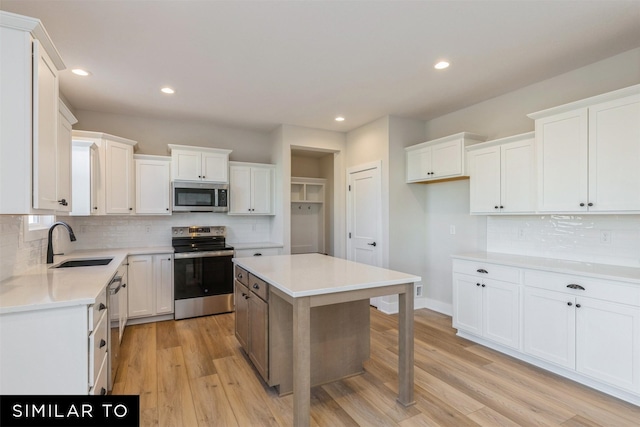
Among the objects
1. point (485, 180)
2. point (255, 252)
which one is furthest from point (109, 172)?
point (485, 180)

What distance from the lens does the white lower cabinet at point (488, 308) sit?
2.91 metres

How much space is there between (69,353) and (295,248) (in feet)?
16.6

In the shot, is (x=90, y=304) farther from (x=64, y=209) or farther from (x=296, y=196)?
(x=296, y=196)

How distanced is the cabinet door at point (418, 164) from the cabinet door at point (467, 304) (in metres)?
1.40

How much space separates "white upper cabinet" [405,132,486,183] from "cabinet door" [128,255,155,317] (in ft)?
11.9

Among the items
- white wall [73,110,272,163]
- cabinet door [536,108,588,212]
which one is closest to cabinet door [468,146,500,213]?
cabinet door [536,108,588,212]

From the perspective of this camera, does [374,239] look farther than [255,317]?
Yes

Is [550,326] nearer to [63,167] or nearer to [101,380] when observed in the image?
[101,380]

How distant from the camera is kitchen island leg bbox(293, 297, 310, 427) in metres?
1.86

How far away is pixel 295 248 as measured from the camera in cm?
661

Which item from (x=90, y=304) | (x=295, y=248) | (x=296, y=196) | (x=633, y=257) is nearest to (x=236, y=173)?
(x=296, y=196)

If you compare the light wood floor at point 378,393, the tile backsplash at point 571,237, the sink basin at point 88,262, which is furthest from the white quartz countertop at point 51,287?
the tile backsplash at point 571,237

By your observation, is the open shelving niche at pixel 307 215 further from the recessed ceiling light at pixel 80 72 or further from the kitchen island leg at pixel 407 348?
the kitchen island leg at pixel 407 348

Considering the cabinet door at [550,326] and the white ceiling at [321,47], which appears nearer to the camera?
the white ceiling at [321,47]
